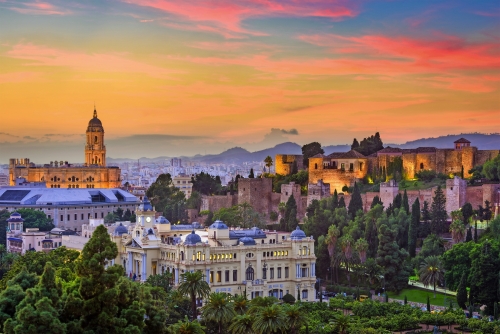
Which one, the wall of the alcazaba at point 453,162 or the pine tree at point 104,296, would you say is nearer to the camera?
the pine tree at point 104,296

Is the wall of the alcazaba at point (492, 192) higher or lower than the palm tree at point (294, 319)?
higher

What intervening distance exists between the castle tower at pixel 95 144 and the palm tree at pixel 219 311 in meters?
85.6

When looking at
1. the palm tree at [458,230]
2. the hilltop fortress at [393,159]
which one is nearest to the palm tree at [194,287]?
the palm tree at [458,230]

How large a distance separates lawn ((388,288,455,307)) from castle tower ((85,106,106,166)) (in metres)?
76.4

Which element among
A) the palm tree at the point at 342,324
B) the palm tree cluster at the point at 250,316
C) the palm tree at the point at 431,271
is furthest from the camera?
the palm tree at the point at 431,271

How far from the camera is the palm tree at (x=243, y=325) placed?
3572 cm

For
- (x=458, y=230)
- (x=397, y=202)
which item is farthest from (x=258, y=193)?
(x=458, y=230)

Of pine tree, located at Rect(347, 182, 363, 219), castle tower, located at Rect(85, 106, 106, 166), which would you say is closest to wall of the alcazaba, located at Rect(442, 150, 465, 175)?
pine tree, located at Rect(347, 182, 363, 219)

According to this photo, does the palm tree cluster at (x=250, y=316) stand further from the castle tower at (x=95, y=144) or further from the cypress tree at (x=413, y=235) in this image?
the castle tower at (x=95, y=144)

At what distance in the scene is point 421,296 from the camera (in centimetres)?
4962

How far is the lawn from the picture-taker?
1887 inches

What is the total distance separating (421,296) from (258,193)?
3226 cm

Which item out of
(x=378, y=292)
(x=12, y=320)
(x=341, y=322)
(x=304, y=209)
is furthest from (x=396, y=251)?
(x=12, y=320)

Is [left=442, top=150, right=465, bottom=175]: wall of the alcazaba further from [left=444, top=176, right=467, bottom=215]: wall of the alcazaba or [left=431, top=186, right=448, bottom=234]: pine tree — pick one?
[left=431, top=186, right=448, bottom=234]: pine tree
